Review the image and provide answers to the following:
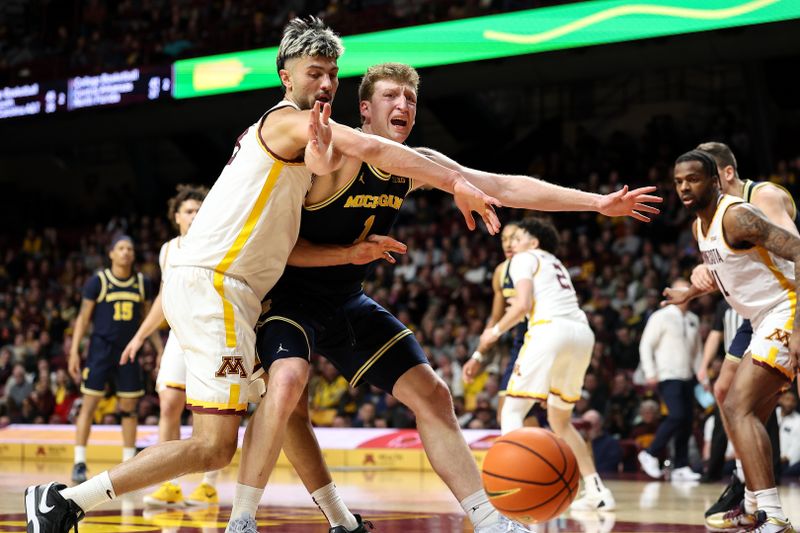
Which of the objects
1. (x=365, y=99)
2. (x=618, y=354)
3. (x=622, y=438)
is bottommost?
(x=622, y=438)

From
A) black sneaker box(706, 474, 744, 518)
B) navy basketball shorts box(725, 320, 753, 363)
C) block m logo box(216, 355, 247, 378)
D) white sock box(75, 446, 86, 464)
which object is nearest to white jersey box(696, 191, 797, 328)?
navy basketball shorts box(725, 320, 753, 363)

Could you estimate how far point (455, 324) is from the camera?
15984 millimetres

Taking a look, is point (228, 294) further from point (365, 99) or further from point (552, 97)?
point (552, 97)

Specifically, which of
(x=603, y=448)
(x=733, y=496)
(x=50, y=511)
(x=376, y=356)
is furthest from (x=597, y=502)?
(x=603, y=448)

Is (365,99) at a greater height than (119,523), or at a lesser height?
greater

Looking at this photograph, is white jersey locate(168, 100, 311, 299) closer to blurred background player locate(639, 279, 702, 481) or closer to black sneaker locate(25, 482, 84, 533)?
black sneaker locate(25, 482, 84, 533)

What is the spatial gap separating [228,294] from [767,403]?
Result: 3290mm

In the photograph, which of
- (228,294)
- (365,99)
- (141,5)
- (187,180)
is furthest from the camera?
(187,180)

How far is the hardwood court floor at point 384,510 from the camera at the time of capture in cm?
597

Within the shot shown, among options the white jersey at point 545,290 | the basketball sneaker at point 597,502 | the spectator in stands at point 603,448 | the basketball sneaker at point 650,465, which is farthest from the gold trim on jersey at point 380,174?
the spectator in stands at point 603,448

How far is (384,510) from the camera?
7.17m

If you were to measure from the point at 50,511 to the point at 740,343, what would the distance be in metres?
4.52

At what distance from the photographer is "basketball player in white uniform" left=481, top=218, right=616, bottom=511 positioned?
805 centimetres

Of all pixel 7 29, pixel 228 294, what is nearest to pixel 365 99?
pixel 228 294
